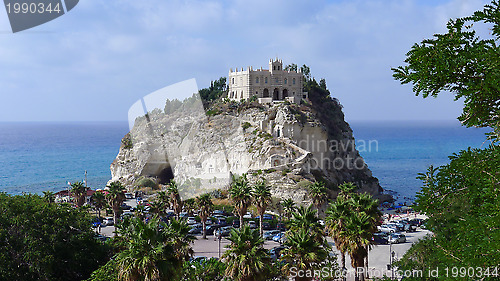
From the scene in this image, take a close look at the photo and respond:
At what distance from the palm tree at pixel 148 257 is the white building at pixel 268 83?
73253 millimetres

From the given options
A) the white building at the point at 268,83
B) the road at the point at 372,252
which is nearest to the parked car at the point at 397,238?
the road at the point at 372,252

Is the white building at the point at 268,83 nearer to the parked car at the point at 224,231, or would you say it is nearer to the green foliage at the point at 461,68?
the parked car at the point at 224,231

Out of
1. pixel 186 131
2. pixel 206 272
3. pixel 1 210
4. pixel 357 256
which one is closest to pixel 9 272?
pixel 1 210

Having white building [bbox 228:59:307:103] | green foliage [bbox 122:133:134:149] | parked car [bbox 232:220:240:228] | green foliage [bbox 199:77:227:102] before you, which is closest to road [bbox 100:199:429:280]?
parked car [bbox 232:220:240:228]

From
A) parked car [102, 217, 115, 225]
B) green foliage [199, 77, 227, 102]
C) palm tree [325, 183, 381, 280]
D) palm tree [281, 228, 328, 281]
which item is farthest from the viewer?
green foliage [199, 77, 227, 102]

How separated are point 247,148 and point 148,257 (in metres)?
59.8

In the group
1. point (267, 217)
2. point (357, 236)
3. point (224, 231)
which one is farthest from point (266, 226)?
point (357, 236)

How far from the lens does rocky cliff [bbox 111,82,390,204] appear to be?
72250mm

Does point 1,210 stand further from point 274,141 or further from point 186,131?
point 186,131

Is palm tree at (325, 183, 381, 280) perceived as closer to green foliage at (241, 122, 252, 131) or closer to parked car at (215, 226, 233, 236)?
parked car at (215, 226, 233, 236)

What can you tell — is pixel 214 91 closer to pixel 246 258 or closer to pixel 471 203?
pixel 246 258

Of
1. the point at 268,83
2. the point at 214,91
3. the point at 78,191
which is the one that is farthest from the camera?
the point at 214,91

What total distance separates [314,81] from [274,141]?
121 feet

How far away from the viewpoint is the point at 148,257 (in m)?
16.5
